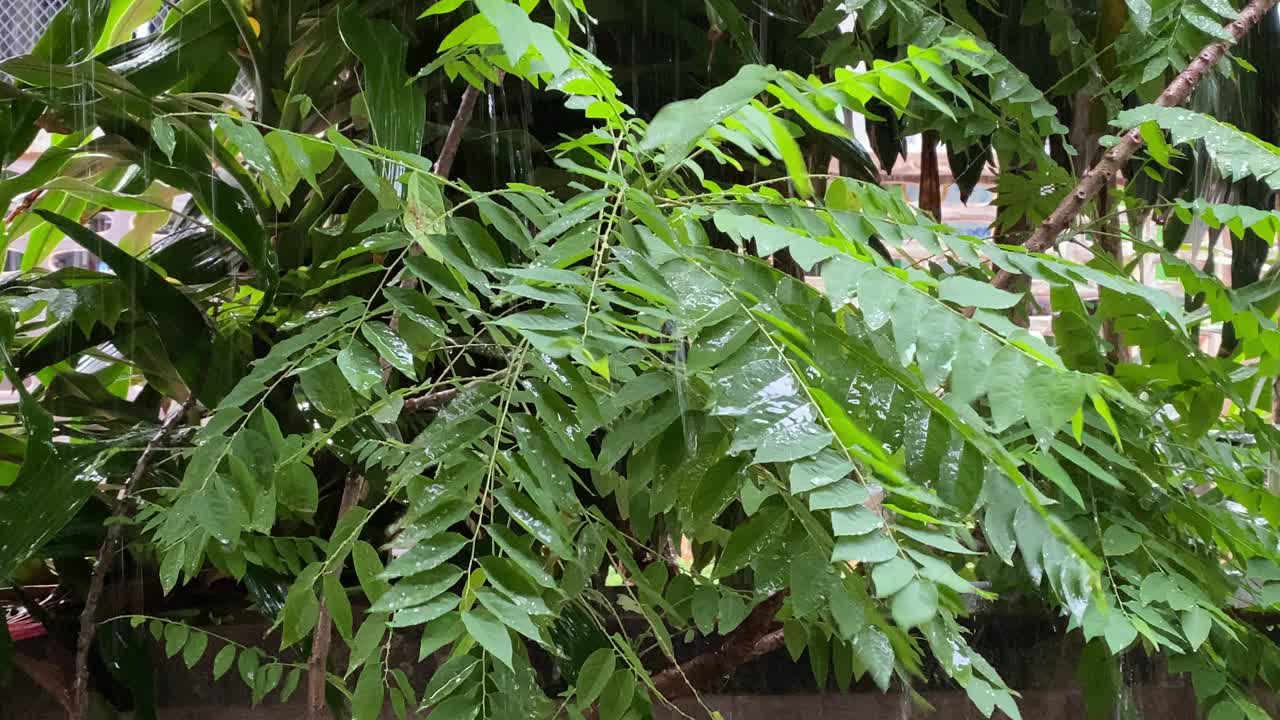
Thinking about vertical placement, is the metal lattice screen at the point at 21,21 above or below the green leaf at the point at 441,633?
above

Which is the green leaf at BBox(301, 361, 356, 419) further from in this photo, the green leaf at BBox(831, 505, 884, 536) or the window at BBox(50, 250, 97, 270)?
the window at BBox(50, 250, 97, 270)

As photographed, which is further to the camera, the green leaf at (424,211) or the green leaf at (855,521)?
the green leaf at (424,211)

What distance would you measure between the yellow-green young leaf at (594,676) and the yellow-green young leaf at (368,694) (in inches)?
4.5

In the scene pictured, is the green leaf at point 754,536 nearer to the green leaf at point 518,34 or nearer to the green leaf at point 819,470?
the green leaf at point 819,470

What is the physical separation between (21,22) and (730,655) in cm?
124

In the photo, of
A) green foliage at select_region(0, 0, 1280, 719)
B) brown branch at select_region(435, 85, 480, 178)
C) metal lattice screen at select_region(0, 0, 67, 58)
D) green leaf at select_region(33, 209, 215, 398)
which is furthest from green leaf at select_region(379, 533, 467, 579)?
metal lattice screen at select_region(0, 0, 67, 58)

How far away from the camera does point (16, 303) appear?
1002 mm

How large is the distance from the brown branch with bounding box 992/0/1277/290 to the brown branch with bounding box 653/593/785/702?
15.7 inches

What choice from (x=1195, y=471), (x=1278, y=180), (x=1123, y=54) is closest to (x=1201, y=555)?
(x=1195, y=471)

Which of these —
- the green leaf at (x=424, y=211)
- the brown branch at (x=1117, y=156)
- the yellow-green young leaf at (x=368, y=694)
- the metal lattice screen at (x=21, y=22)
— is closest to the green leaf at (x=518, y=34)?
the green leaf at (x=424, y=211)

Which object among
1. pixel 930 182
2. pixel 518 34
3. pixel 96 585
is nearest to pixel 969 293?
pixel 518 34

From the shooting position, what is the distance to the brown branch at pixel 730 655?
3.34ft

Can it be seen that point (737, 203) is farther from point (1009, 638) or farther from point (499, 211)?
point (1009, 638)

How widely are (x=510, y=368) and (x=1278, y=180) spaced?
55 cm
